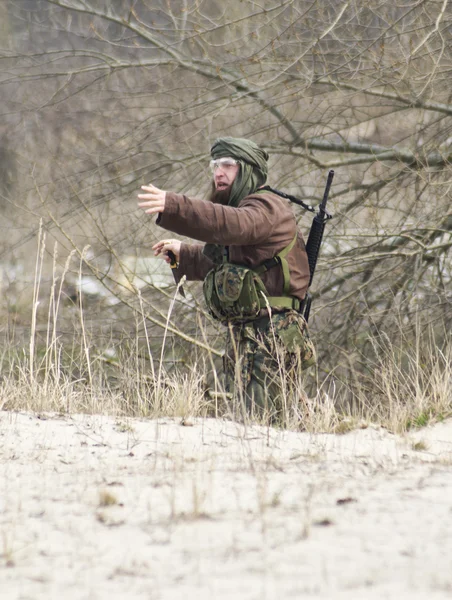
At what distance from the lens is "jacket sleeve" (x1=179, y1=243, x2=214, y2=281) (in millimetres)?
4371

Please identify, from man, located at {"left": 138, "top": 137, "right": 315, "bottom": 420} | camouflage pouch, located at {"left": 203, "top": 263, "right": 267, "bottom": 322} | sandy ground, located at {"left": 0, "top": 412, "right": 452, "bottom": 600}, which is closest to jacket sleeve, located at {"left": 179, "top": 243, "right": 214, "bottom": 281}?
man, located at {"left": 138, "top": 137, "right": 315, "bottom": 420}

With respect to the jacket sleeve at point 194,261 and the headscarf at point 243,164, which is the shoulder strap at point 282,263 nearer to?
the headscarf at point 243,164

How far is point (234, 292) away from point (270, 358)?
→ 1.31 feet

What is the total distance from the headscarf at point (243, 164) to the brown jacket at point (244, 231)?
113 mm

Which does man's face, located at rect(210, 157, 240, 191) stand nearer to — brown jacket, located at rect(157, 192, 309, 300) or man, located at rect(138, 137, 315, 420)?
man, located at rect(138, 137, 315, 420)

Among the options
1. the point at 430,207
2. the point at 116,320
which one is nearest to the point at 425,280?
the point at 430,207

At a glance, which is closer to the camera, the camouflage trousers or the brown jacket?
the brown jacket

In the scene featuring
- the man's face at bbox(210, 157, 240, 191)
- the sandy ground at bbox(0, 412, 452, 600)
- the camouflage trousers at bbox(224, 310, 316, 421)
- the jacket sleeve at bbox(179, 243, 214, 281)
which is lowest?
the sandy ground at bbox(0, 412, 452, 600)

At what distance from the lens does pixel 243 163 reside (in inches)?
160

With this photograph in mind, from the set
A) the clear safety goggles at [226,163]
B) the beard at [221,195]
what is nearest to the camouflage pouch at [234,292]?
the beard at [221,195]

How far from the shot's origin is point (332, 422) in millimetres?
3973

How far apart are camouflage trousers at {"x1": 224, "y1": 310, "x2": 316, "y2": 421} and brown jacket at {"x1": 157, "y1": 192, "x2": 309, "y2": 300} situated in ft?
0.52

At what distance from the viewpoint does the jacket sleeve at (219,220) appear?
3502 mm

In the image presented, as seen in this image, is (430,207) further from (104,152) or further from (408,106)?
(104,152)
